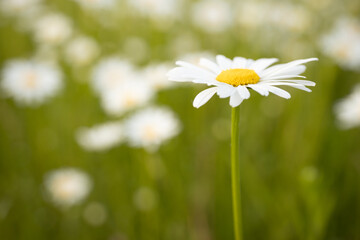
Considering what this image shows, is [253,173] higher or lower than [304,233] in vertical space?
higher

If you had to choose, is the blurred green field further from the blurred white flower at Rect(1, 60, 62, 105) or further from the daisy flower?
the daisy flower

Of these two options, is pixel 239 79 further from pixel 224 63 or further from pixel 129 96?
pixel 129 96

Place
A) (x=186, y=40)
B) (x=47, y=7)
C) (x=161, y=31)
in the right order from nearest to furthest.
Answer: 1. (x=186, y=40)
2. (x=161, y=31)
3. (x=47, y=7)

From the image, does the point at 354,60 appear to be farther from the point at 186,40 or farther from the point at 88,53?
the point at 88,53

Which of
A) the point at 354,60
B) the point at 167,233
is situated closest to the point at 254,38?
the point at 354,60

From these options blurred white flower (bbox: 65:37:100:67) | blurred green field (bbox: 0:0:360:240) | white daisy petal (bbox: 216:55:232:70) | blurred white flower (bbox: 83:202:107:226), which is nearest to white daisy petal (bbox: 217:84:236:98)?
white daisy petal (bbox: 216:55:232:70)

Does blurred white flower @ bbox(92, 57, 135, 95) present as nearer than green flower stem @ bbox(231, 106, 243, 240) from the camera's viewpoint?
No

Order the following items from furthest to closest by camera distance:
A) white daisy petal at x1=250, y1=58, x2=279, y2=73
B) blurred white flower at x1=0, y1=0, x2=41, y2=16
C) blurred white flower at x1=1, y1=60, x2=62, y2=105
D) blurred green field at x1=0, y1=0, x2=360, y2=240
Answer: blurred white flower at x1=0, y1=0, x2=41, y2=16
blurred white flower at x1=1, y1=60, x2=62, y2=105
blurred green field at x1=0, y1=0, x2=360, y2=240
white daisy petal at x1=250, y1=58, x2=279, y2=73
